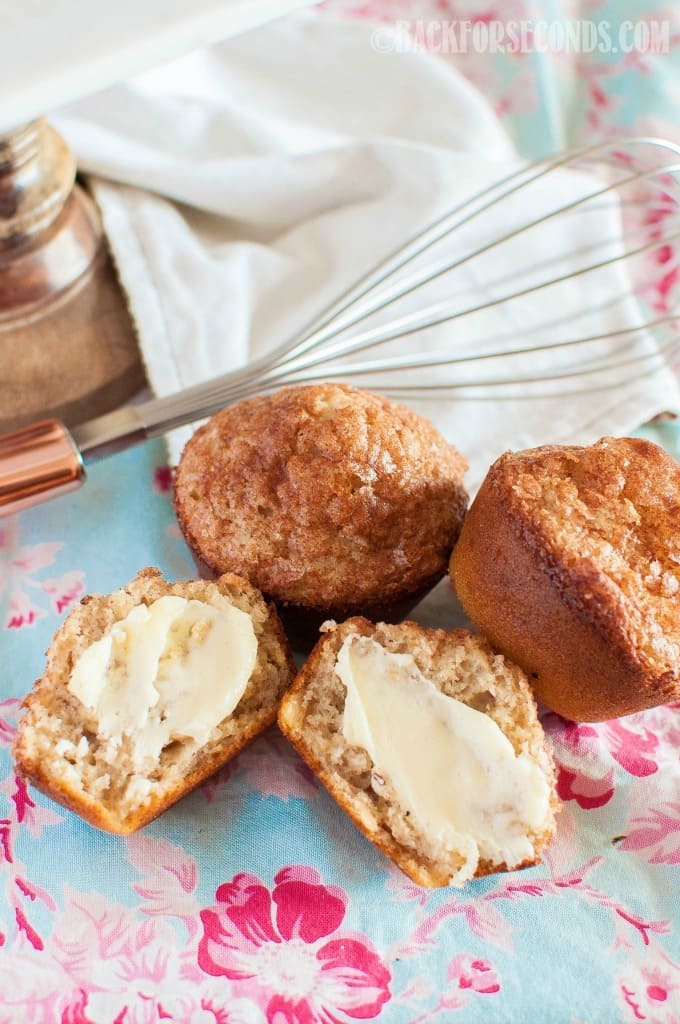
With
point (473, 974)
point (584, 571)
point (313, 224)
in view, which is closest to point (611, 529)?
point (584, 571)

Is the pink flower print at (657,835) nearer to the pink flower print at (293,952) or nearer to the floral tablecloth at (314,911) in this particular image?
the floral tablecloth at (314,911)

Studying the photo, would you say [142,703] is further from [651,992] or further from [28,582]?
[651,992]

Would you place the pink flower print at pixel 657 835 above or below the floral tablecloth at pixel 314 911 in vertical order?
below

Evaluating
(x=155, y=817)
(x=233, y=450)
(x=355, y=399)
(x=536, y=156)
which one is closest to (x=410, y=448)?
(x=355, y=399)

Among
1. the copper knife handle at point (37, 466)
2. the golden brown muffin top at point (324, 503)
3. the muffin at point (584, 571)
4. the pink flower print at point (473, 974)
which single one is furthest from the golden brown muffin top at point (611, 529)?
the copper knife handle at point (37, 466)

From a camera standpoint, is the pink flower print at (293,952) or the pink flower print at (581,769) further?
the pink flower print at (581,769)

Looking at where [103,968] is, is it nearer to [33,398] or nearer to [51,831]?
[51,831]

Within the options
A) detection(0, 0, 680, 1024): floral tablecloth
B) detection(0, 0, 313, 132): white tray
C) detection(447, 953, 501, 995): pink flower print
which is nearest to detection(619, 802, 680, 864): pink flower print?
detection(0, 0, 680, 1024): floral tablecloth

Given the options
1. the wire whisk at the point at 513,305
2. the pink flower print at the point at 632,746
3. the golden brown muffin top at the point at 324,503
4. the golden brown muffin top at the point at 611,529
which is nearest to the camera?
the golden brown muffin top at the point at 611,529
